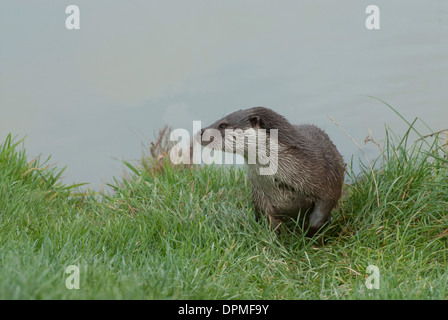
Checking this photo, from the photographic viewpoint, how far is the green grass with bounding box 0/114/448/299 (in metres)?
2.92

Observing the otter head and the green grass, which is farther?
the otter head

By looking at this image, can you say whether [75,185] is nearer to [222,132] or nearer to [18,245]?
[18,245]

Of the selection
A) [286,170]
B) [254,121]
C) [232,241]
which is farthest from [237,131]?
[232,241]

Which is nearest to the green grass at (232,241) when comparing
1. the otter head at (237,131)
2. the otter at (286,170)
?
the otter at (286,170)

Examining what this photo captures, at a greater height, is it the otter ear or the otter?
the otter ear

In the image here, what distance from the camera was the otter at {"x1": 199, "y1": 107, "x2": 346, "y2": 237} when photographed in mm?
3857

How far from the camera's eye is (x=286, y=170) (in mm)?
3902

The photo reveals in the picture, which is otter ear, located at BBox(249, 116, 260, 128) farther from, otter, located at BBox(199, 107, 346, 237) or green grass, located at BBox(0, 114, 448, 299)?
green grass, located at BBox(0, 114, 448, 299)

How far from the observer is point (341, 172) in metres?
4.31

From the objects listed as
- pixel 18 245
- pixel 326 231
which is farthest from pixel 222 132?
pixel 18 245

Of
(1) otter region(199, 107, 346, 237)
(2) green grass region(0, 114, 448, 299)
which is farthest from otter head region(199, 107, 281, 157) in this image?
(2) green grass region(0, 114, 448, 299)

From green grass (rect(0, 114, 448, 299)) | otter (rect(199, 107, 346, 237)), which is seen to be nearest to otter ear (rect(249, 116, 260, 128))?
otter (rect(199, 107, 346, 237))

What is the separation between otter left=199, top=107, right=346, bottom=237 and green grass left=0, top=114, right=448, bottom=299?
0.21 meters

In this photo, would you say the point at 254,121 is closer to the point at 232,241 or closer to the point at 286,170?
the point at 286,170
